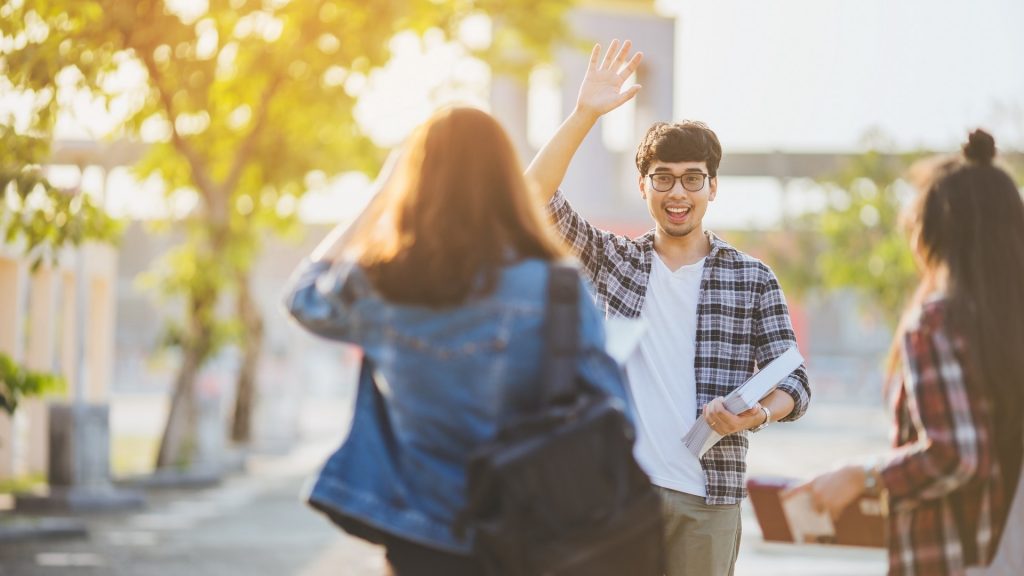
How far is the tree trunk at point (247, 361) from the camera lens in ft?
71.9

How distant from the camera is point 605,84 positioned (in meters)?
3.79

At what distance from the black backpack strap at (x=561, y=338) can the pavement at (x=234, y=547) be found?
377 centimetres

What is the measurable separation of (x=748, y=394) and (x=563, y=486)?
3.81 ft

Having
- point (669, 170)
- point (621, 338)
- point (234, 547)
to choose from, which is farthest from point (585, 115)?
point (234, 547)

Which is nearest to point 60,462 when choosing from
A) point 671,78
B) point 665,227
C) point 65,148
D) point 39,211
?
point 65,148

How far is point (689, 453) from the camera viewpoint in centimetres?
393

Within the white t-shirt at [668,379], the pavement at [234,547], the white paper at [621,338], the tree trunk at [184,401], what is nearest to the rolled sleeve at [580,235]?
the white t-shirt at [668,379]

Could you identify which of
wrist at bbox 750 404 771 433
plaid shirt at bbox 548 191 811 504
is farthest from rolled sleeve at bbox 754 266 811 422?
wrist at bbox 750 404 771 433

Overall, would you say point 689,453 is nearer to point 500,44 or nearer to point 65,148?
point 65,148

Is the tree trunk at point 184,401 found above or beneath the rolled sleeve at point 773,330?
beneath

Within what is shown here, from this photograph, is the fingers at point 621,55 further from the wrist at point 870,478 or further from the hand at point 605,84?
the wrist at point 870,478

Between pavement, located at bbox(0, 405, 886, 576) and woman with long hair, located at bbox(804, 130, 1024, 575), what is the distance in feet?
10.8

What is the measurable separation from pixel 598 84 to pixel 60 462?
11.5 m

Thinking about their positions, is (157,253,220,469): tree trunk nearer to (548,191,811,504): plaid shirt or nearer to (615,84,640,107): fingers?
(548,191,811,504): plaid shirt
